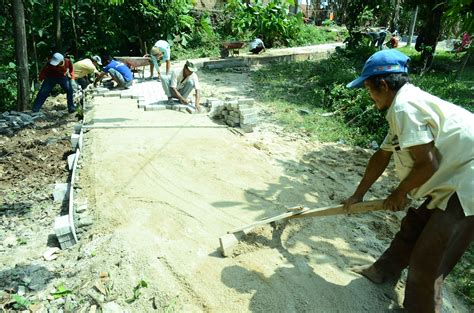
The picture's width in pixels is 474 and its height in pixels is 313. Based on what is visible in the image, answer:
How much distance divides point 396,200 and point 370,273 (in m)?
0.79

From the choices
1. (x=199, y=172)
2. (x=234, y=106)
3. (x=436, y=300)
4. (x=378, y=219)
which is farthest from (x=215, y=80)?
(x=436, y=300)

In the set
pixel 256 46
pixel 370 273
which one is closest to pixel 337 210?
pixel 370 273

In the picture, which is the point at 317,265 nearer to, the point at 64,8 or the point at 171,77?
the point at 171,77

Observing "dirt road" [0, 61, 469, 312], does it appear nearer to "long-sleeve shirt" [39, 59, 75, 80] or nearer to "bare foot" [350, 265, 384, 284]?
"bare foot" [350, 265, 384, 284]

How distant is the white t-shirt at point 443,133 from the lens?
2.00 m

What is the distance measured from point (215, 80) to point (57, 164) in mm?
6087

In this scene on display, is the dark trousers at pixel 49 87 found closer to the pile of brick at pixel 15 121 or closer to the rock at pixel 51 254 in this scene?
the pile of brick at pixel 15 121

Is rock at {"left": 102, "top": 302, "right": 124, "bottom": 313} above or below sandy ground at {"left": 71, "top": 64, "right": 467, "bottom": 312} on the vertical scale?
below

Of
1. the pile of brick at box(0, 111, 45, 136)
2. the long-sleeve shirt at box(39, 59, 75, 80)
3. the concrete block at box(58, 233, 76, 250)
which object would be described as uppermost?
the long-sleeve shirt at box(39, 59, 75, 80)

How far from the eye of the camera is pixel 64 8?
12.2 meters

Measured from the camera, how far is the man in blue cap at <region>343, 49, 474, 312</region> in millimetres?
2029

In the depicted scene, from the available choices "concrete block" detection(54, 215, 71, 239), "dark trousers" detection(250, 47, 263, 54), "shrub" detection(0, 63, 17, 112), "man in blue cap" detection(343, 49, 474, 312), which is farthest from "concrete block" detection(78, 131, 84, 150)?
"dark trousers" detection(250, 47, 263, 54)

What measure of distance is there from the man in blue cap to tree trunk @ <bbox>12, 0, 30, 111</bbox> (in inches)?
306

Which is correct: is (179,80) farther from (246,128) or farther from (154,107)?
(246,128)
